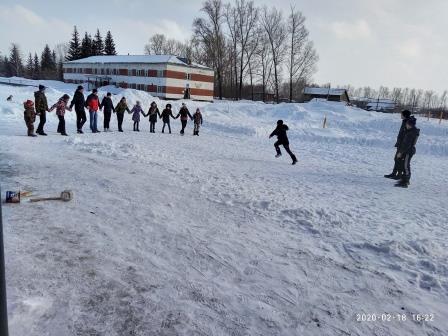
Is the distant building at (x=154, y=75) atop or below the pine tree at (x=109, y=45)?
below

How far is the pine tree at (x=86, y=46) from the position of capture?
253 ft

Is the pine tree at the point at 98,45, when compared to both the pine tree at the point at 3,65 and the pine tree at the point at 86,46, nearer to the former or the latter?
the pine tree at the point at 86,46

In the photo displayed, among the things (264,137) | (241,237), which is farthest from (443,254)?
(264,137)

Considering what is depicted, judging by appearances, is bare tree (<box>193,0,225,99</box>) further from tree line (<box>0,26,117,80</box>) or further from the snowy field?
the snowy field

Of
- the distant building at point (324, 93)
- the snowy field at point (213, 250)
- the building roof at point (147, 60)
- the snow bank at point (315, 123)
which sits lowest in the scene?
the snowy field at point (213, 250)

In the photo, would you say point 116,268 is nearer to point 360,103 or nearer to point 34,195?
point 34,195

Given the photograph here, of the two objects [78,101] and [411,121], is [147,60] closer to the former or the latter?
[78,101]

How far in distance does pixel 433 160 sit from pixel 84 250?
15810 millimetres

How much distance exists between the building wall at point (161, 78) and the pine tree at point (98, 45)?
48.5ft

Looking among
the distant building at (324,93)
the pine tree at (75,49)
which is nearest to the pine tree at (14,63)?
the pine tree at (75,49)

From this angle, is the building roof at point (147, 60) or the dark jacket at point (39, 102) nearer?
the dark jacket at point (39, 102)

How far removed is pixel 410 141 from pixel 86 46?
263 feet

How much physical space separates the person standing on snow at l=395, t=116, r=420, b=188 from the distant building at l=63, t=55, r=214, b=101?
1900 inches

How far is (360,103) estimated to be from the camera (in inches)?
2655
